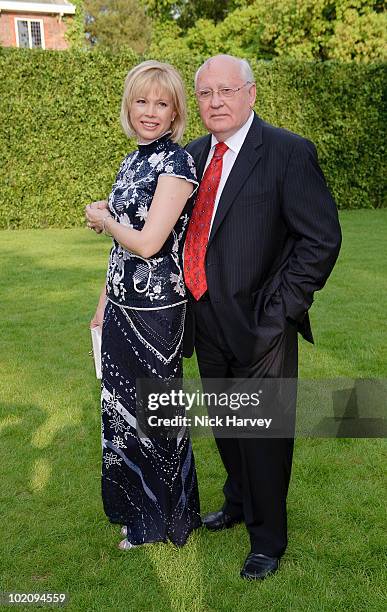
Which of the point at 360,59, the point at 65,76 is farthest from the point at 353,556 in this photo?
the point at 360,59

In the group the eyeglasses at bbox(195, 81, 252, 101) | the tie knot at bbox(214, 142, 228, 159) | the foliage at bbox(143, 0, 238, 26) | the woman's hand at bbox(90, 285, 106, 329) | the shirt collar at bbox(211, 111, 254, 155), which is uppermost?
the foliage at bbox(143, 0, 238, 26)

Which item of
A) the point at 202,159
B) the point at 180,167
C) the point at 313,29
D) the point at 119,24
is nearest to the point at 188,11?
the point at 313,29

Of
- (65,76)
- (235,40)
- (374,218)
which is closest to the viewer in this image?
(65,76)

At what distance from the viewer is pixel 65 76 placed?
582 inches

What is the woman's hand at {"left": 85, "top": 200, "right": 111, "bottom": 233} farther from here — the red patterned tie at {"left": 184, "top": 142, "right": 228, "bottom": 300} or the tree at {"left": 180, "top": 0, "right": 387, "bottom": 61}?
the tree at {"left": 180, "top": 0, "right": 387, "bottom": 61}

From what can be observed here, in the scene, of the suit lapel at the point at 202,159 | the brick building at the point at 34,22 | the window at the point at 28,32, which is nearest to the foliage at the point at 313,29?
the brick building at the point at 34,22

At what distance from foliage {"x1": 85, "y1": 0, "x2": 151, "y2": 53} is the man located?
49.6 m

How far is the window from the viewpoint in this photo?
109 ft

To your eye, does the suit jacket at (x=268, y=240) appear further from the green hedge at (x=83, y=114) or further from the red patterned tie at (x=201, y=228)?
the green hedge at (x=83, y=114)

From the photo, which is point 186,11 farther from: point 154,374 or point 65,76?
point 154,374

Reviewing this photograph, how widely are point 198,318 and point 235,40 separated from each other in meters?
32.5

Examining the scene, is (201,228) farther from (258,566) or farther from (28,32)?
(28,32)

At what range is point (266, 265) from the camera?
2.93 meters

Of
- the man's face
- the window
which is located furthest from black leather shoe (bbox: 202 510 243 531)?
the window
